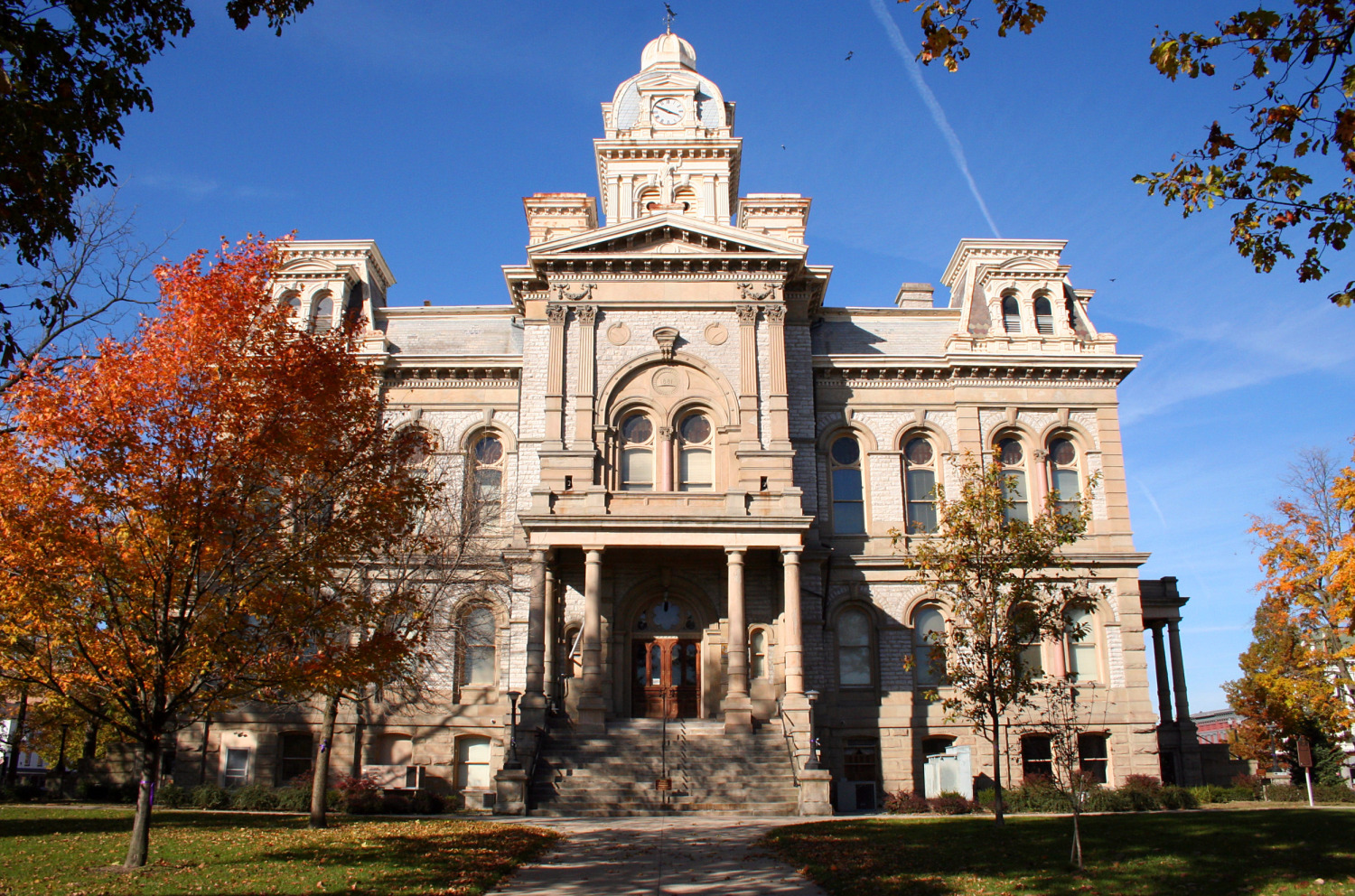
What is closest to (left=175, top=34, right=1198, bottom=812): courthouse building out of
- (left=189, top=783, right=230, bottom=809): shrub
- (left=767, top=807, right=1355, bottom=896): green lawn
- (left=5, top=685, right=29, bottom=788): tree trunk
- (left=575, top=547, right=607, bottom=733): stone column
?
(left=575, top=547, right=607, bottom=733): stone column

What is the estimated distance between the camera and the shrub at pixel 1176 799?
26672 millimetres

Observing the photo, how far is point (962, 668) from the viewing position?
68.2 ft

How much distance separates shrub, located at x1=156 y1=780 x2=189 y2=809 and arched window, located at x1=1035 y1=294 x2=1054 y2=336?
29.9 m

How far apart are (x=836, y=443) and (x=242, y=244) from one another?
2133 centimetres

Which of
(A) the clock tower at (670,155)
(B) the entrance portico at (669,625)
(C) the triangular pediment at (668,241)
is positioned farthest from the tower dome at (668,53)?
(B) the entrance portico at (669,625)

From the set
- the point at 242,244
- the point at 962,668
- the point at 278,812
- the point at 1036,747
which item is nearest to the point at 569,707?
the point at 278,812

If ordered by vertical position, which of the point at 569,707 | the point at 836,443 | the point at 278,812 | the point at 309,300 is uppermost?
the point at 309,300

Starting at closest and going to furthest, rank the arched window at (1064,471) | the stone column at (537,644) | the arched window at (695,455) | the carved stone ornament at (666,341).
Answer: the stone column at (537,644) → the arched window at (695,455) → the carved stone ornament at (666,341) → the arched window at (1064,471)

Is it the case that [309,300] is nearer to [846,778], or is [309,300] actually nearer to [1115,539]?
[846,778]

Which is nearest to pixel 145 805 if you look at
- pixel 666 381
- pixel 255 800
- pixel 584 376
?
pixel 255 800

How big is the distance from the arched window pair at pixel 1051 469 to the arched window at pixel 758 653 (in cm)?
956

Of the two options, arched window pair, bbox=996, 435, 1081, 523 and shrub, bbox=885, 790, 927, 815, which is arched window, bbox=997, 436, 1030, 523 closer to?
arched window pair, bbox=996, 435, 1081, 523

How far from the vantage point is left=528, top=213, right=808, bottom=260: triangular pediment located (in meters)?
31.1

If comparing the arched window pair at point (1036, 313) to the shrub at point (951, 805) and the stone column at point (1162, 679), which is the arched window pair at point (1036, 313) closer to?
the stone column at point (1162, 679)
